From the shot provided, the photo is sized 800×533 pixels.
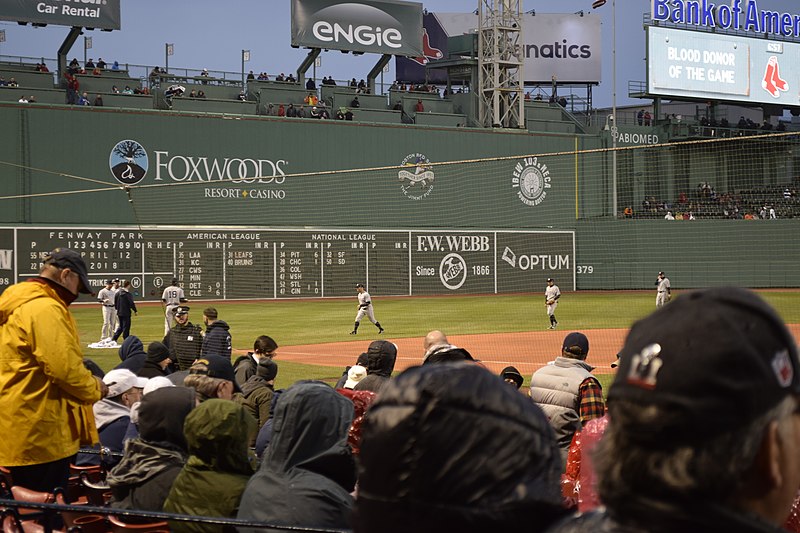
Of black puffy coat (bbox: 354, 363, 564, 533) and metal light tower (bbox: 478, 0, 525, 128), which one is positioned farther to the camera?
metal light tower (bbox: 478, 0, 525, 128)

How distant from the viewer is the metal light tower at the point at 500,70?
1989 inches

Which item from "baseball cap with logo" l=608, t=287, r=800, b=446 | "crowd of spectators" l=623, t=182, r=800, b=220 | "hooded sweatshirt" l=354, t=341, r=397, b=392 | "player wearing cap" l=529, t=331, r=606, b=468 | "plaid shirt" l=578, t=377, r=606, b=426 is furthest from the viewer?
"crowd of spectators" l=623, t=182, r=800, b=220

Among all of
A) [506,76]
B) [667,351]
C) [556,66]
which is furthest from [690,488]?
[556,66]

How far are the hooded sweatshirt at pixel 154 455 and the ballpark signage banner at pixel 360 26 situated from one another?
4654 cm

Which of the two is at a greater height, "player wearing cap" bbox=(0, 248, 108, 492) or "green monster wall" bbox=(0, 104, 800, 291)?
"green monster wall" bbox=(0, 104, 800, 291)

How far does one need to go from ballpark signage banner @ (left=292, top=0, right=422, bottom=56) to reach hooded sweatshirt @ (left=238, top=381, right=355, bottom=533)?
4808cm

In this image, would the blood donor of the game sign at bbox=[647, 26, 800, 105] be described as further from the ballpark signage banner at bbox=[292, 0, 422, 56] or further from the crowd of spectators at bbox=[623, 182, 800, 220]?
the ballpark signage banner at bbox=[292, 0, 422, 56]

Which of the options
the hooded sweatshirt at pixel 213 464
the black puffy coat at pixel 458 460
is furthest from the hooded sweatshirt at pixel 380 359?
the black puffy coat at pixel 458 460

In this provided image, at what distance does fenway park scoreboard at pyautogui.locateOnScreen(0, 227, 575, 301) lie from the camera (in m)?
36.4

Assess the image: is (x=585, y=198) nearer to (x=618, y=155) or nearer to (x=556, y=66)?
(x=618, y=155)

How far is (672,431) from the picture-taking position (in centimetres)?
130

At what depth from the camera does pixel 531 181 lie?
46469 millimetres

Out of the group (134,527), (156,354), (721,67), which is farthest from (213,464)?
(721,67)

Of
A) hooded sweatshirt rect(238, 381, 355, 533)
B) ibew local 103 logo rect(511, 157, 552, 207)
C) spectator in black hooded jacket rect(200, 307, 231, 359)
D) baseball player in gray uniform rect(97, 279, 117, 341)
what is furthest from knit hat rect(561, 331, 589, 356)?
ibew local 103 logo rect(511, 157, 552, 207)
